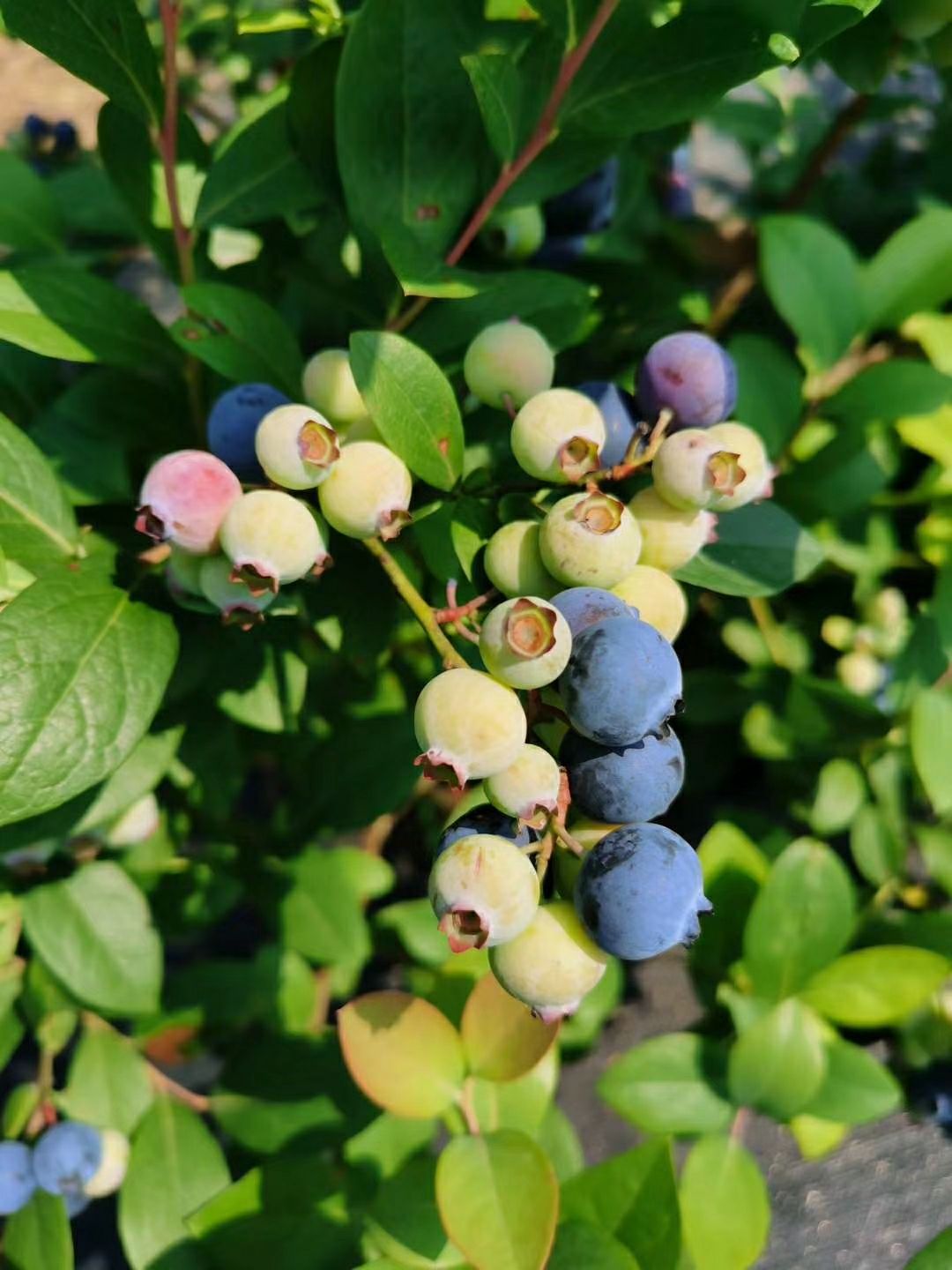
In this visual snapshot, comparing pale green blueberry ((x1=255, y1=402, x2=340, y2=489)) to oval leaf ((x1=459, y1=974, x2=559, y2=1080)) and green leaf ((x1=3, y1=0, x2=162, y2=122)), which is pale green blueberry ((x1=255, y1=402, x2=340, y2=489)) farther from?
oval leaf ((x1=459, y1=974, x2=559, y2=1080))

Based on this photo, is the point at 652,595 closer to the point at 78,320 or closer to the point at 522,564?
the point at 522,564

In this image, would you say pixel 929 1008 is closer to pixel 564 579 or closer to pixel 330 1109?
pixel 330 1109

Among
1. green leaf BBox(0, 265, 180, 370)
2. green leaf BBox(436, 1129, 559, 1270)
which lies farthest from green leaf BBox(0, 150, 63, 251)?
green leaf BBox(436, 1129, 559, 1270)

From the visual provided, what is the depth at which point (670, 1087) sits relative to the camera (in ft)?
3.78

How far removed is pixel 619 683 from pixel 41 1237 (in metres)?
1.00

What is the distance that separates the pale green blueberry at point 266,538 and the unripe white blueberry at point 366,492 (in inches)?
1.0

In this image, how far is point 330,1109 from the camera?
129 centimetres

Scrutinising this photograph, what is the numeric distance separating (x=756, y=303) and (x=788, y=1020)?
1.21m

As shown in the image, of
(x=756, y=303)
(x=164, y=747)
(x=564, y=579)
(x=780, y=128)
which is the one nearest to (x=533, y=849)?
(x=564, y=579)

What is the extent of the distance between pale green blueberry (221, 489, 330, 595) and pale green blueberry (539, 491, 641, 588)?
6.7 inches

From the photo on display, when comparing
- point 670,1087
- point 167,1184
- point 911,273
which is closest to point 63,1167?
point 167,1184

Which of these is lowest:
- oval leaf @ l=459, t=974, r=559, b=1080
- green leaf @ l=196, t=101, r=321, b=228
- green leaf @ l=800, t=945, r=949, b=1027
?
green leaf @ l=800, t=945, r=949, b=1027

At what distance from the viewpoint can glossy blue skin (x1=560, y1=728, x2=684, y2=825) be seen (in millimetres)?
639

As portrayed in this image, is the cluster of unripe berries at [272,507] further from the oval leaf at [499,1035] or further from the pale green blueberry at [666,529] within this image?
the oval leaf at [499,1035]
